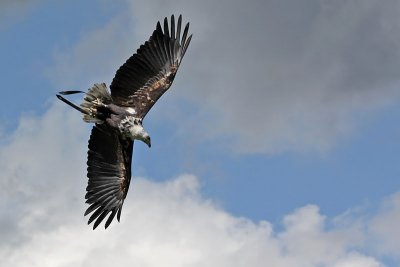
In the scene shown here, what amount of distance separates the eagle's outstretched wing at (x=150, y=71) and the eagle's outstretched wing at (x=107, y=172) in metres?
0.79

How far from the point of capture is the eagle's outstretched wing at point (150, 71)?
55.5ft

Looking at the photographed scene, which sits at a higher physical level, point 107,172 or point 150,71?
point 150,71

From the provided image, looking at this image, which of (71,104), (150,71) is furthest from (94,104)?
(150,71)

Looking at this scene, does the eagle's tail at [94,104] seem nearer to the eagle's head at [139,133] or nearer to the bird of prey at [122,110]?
the bird of prey at [122,110]

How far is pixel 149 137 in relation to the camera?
15.8m

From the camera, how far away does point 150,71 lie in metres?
17.6

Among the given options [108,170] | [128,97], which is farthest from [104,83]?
[108,170]

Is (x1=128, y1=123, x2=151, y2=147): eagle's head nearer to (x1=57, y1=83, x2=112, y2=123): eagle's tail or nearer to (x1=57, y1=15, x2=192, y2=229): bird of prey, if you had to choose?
(x1=57, y1=15, x2=192, y2=229): bird of prey

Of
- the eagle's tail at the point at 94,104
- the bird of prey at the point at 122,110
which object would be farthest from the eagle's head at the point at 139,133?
the eagle's tail at the point at 94,104

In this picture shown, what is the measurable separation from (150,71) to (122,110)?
1662 mm

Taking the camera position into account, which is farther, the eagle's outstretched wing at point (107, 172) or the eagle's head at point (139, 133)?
the eagle's outstretched wing at point (107, 172)

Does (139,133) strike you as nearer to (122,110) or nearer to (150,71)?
(122,110)

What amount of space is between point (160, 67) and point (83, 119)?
2604 mm

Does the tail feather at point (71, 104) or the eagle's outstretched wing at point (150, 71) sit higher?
the eagle's outstretched wing at point (150, 71)
